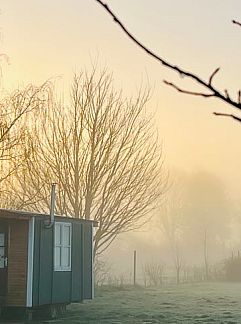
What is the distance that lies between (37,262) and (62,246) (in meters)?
1.46

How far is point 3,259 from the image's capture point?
53.3 ft

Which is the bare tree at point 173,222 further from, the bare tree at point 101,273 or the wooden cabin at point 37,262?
the wooden cabin at point 37,262

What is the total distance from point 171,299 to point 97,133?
689cm

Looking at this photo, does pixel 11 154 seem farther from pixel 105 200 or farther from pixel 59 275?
pixel 105 200

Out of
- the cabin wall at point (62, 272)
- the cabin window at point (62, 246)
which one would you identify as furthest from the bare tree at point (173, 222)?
the cabin window at point (62, 246)

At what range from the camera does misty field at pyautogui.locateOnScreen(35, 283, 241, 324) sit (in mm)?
16741

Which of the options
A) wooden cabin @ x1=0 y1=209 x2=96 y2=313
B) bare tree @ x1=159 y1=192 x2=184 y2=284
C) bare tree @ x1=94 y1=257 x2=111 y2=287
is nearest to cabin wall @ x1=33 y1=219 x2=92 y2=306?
wooden cabin @ x1=0 y1=209 x2=96 y2=313

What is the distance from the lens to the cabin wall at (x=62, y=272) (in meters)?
16.4

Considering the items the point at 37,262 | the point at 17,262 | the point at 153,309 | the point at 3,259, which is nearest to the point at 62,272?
the point at 37,262

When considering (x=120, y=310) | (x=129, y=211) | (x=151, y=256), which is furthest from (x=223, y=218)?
(x=120, y=310)

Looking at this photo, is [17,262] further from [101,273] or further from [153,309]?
[101,273]

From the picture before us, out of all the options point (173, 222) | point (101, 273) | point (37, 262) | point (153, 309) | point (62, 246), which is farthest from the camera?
point (173, 222)

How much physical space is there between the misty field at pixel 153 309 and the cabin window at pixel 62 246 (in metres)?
1.30

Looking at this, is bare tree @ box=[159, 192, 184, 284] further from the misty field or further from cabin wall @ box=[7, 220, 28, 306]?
cabin wall @ box=[7, 220, 28, 306]
